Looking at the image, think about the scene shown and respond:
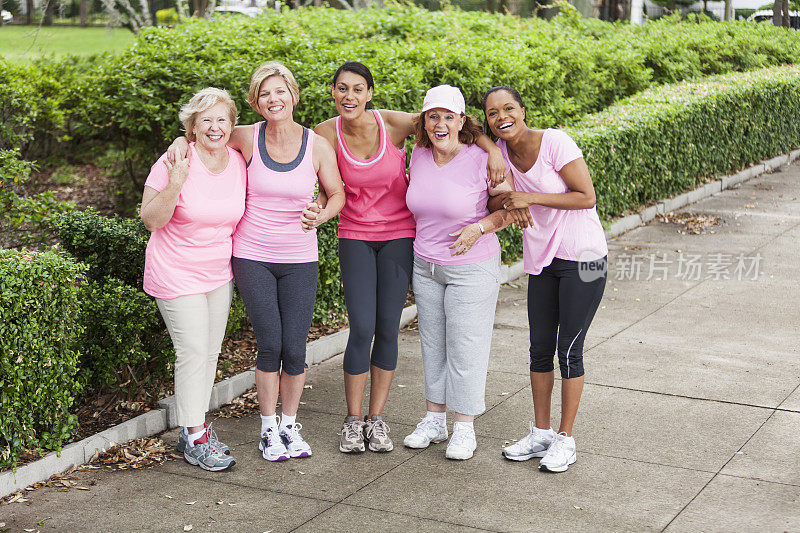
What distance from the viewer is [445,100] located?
4.81 meters

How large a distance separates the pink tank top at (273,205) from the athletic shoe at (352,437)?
3.19ft

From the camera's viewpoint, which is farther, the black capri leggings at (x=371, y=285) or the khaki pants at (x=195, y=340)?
the black capri leggings at (x=371, y=285)

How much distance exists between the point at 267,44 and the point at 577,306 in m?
5.04

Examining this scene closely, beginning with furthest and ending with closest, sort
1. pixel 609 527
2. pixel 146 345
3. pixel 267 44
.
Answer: pixel 267 44, pixel 146 345, pixel 609 527

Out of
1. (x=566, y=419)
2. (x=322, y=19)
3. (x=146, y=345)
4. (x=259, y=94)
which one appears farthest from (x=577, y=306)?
(x=322, y=19)

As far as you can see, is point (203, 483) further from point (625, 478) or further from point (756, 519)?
point (756, 519)

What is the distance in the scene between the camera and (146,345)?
5715 mm

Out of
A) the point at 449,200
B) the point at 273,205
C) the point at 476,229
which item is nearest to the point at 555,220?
the point at 476,229

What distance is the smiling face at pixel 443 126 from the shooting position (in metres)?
4.82

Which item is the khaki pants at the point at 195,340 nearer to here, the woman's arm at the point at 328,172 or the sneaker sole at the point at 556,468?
the woman's arm at the point at 328,172

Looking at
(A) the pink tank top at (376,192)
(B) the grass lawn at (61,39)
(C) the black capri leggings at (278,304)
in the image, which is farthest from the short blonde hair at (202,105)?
(B) the grass lawn at (61,39)

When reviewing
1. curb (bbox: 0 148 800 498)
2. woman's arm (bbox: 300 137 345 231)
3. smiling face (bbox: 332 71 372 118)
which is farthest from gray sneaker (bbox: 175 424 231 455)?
smiling face (bbox: 332 71 372 118)

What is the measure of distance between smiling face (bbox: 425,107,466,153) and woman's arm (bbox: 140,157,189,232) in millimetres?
1222

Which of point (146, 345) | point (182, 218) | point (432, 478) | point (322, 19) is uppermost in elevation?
point (322, 19)
